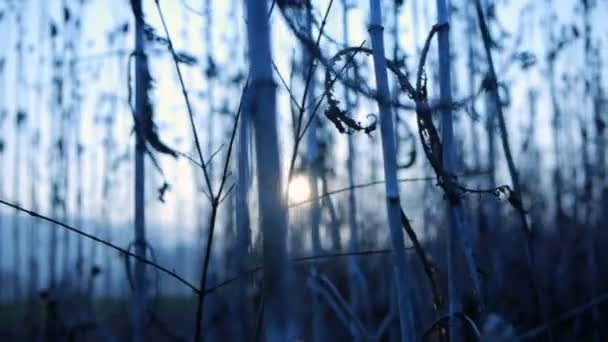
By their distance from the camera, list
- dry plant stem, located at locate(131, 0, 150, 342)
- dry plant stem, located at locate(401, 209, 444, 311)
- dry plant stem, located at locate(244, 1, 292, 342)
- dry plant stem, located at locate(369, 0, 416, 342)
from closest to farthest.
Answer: dry plant stem, located at locate(244, 1, 292, 342), dry plant stem, located at locate(369, 0, 416, 342), dry plant stem, located at locate(401, 209, 444, 311), dry plant stem, located at locate(131, 0, 150, 342)

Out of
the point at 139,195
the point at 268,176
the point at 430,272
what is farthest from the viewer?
the point at 139,195

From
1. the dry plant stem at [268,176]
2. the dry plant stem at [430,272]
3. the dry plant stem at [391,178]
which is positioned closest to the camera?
the dry plant stem at [268,176]

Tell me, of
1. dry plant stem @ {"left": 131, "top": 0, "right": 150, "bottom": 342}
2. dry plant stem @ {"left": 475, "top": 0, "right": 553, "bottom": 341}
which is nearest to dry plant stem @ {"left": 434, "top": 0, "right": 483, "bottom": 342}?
dry plant stem @ {"left": 475, "top": 0, "right": 553, "bottom": 341}

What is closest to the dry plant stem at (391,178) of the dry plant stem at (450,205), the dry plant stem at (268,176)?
the dry plant stem at (450,205)

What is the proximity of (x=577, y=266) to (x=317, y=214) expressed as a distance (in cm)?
327

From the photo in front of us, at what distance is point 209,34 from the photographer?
2.56 meters

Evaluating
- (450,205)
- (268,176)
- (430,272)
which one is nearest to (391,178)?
(450,205)

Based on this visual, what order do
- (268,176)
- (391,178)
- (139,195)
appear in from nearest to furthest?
(268,176)
(391,178)
(139,195)

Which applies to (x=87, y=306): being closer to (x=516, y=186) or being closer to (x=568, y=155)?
(x=516, y=186)

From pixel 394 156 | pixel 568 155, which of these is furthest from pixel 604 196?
pixel 394 156

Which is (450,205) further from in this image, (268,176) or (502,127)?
(268,176)

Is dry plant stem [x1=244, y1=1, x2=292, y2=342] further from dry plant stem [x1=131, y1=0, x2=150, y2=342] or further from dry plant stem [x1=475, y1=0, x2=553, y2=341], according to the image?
dry plant stem [x1=131, y1=0, x2=150, y2=342]

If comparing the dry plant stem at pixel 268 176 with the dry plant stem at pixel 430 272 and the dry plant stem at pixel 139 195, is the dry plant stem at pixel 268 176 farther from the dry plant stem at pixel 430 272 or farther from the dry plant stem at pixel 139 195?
the dry plant stem at pixel 139 195

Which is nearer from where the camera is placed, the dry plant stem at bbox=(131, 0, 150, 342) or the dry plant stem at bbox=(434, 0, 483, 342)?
the dry plant stem at bbox=(434, 0, 483, 342)
